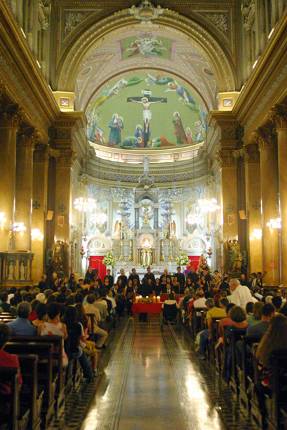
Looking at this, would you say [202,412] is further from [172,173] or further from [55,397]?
[172,173]

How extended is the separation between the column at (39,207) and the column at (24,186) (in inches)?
98.0

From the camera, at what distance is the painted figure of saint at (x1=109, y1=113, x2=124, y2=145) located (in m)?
37.1

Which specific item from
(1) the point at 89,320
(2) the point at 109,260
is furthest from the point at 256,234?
(1) the point at 89,320

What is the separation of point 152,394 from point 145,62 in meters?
26.2

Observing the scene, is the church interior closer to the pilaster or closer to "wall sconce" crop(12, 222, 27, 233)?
the pilaster

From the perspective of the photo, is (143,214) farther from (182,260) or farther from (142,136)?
(142,136)

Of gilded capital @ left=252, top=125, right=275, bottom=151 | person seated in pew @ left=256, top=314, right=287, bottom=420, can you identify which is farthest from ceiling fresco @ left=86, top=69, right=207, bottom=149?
person seated in pew @ left=256, top=314, right=287, bottom=420

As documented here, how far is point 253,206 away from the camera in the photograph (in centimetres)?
2298

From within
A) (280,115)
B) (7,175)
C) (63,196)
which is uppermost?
(280,115)

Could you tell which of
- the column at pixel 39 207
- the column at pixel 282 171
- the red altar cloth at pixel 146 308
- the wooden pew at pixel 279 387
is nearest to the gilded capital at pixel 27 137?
the column at pixel 39 207

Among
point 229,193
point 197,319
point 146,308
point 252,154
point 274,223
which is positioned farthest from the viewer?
point 229,193

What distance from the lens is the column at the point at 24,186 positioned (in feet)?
65.0

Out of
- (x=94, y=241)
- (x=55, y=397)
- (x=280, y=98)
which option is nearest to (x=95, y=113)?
(x=94, y=241)

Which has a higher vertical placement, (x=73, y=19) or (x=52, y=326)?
(x=73, y=19)
